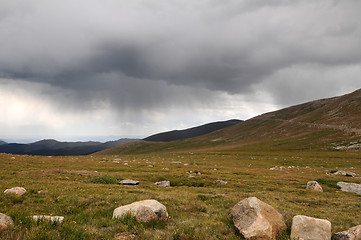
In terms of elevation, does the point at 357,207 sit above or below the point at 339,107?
below

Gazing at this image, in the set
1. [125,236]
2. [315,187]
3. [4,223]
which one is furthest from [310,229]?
[315,187]

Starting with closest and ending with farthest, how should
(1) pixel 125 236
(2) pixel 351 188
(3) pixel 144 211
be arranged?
1. (1) pixel 125 236
2. (3) pixel 144 211
3. (2) pixel 351 188

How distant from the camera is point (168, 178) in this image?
107ft

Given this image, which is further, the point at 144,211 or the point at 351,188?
the point at 351,188

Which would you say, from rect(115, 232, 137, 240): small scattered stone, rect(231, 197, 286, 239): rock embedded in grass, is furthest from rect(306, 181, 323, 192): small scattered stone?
rect(115, 232, 137, 240): small scattered stone

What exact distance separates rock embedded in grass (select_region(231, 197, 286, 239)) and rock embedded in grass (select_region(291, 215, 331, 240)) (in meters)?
0.91

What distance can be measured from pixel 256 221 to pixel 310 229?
2.46 meters

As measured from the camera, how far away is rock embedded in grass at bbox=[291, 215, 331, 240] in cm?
888

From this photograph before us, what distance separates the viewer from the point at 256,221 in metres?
9.43

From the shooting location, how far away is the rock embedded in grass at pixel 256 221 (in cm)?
898

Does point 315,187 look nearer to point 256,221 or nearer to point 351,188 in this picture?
point 351,188

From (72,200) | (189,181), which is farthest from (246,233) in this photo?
(189,181)

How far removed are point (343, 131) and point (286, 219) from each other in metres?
144

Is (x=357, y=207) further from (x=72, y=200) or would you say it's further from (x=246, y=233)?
(x=72, y=200)
